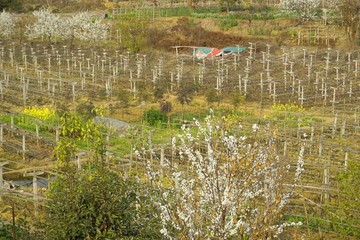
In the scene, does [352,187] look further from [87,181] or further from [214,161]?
[87,181]

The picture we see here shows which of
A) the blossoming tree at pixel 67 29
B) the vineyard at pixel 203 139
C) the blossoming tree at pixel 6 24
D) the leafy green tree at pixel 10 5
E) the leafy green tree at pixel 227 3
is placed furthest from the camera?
the leafy green tree at pixel 10 5

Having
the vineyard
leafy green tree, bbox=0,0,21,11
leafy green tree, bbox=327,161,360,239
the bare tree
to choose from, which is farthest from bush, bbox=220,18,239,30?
leafy green tree, bbox=327,161,360,239

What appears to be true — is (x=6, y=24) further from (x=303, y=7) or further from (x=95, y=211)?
(x=95, y=211)

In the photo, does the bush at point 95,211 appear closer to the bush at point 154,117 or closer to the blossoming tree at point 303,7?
the bush at point 154,117

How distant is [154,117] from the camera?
56.1ft

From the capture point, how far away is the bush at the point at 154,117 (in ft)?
55.7

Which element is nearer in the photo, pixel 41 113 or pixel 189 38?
pixel 41 113

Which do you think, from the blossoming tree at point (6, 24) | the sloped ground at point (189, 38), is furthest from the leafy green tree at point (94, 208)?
the blossoming tree at point (6, 24)

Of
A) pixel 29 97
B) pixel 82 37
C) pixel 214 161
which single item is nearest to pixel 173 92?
pixel 29 97

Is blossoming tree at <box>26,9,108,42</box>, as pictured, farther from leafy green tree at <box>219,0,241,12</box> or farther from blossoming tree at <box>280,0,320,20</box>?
blossoming tree at <box>280,0,320,20</box>

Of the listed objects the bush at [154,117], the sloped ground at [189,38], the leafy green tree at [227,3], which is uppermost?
the leafy green tree at [227,3]

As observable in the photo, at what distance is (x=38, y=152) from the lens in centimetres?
1401

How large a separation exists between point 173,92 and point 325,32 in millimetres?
16505

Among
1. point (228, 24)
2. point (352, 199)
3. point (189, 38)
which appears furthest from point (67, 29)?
point (352, 199)
